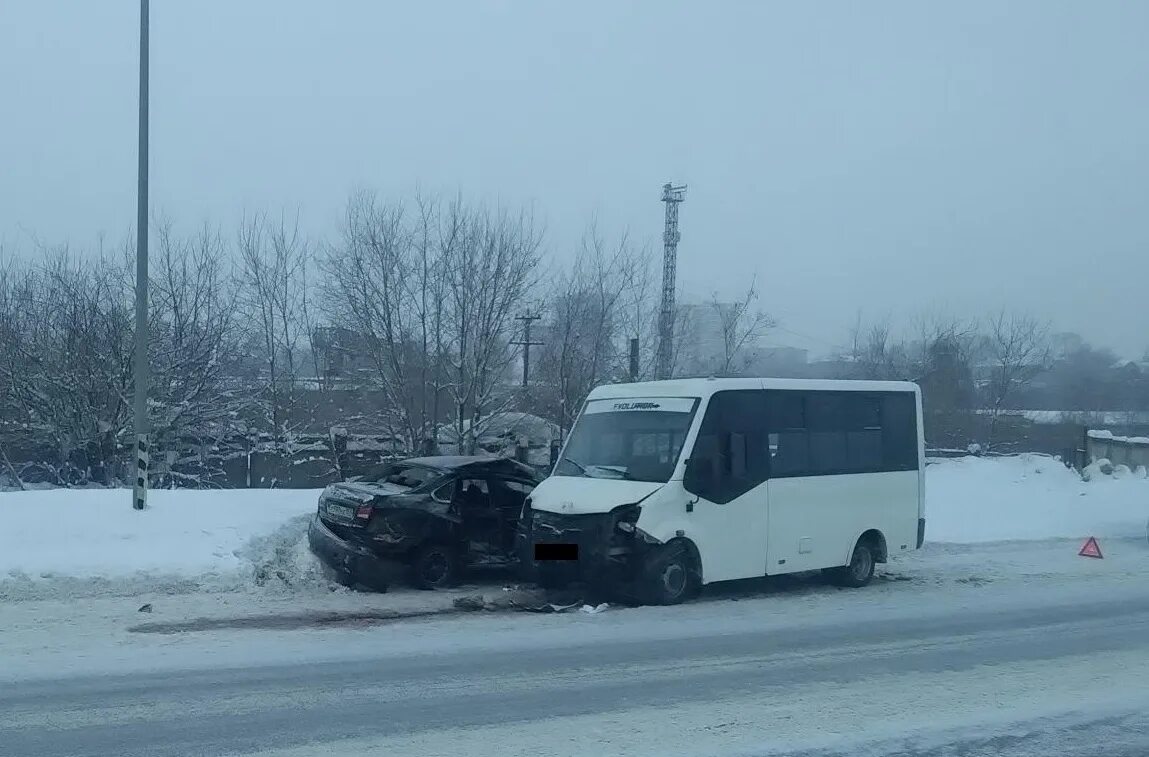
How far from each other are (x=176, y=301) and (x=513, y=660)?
21.9 meters

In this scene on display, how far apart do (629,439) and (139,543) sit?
244 inches

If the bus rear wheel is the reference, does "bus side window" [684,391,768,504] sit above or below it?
above

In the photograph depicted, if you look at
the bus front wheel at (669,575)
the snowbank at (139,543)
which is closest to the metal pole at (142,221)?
the snowbank at (139,543)

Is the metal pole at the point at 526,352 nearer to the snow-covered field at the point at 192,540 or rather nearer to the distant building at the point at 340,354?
the distant building at the point at 340,354

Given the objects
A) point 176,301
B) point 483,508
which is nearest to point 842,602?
point 483,508

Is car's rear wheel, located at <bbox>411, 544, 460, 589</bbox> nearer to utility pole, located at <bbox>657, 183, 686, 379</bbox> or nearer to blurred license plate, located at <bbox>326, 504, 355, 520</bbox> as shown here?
blurred license plate, located at <bbox>326, 504, 355, 520</bbox>

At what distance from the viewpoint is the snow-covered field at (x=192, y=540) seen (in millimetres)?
12117

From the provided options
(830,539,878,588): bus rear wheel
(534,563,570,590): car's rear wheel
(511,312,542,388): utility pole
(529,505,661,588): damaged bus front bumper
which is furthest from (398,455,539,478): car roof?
(511,312,542,388): utility pole

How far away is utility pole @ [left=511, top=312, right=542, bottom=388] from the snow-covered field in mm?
10435

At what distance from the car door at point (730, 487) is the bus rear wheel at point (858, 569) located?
1.77 meters

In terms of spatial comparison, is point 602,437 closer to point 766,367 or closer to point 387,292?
point 387,292

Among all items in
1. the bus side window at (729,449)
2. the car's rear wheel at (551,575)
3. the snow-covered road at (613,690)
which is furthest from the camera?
the bus side window at (729,449)

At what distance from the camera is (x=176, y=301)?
28.1 meters

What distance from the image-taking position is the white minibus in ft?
A: 39.3
